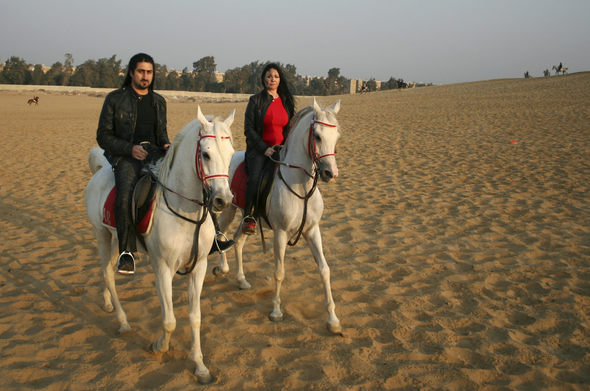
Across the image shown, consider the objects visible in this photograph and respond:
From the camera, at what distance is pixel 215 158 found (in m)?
2.72

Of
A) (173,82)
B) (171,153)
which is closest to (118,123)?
(171,153)

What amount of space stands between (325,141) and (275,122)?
116 cm

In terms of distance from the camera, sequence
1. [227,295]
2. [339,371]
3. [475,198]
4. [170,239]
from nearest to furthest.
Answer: [170,239] → [339,371] → [227,295] → [475,198]

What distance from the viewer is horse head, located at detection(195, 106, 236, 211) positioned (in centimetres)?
268

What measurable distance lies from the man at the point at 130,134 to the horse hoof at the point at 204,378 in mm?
1057

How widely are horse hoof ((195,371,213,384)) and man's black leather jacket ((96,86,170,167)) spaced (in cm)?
198

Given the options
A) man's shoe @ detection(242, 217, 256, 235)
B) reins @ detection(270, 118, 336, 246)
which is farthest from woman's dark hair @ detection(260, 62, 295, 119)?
man's shoe @ detection(242, 217, 256, 235)

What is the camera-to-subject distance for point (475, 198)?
28.6 feet

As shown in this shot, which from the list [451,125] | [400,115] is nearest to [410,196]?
[451,125]

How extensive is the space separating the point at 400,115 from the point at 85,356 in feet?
85.3

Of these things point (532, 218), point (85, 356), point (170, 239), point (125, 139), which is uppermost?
point (125, 139)

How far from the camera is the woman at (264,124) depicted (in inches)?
173

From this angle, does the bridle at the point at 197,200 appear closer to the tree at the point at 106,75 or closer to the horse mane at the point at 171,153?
the horse mane at the point at 171,153

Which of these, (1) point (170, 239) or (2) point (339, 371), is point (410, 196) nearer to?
(2) point (339, 371)
